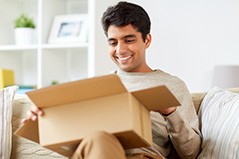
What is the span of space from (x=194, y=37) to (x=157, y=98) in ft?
4.99

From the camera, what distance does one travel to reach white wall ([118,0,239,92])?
2672 mm

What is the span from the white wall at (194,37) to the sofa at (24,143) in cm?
94

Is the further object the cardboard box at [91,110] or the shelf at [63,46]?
the shelf at [63,46]

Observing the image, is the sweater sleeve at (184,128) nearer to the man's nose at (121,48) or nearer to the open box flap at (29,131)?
the man's nose at (121,48)

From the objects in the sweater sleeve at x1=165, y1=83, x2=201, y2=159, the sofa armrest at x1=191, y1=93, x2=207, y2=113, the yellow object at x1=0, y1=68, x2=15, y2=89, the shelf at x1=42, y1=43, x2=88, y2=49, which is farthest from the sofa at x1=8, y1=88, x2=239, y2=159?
the shelf at x1=42, y1=43, x2=88, y2=49

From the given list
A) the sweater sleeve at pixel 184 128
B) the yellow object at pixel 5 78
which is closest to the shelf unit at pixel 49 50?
the yellow object at pixel 5 78

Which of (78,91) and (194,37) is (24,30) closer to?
(194,37)

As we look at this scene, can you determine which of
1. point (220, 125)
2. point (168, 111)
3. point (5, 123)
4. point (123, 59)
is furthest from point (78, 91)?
point (5, 123)

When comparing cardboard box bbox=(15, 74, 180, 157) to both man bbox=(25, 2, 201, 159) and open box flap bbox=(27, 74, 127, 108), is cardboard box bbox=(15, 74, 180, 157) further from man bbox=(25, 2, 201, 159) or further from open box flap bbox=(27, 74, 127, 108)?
man bbox=(25, 2, 201, 159)

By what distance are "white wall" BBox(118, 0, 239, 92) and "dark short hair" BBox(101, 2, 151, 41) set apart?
3.61ft

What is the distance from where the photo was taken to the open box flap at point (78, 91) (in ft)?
3.94

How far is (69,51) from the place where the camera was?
3174 millimetres

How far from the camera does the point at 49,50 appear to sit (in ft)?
9.91

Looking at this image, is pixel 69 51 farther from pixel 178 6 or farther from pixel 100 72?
pixel 178 6
